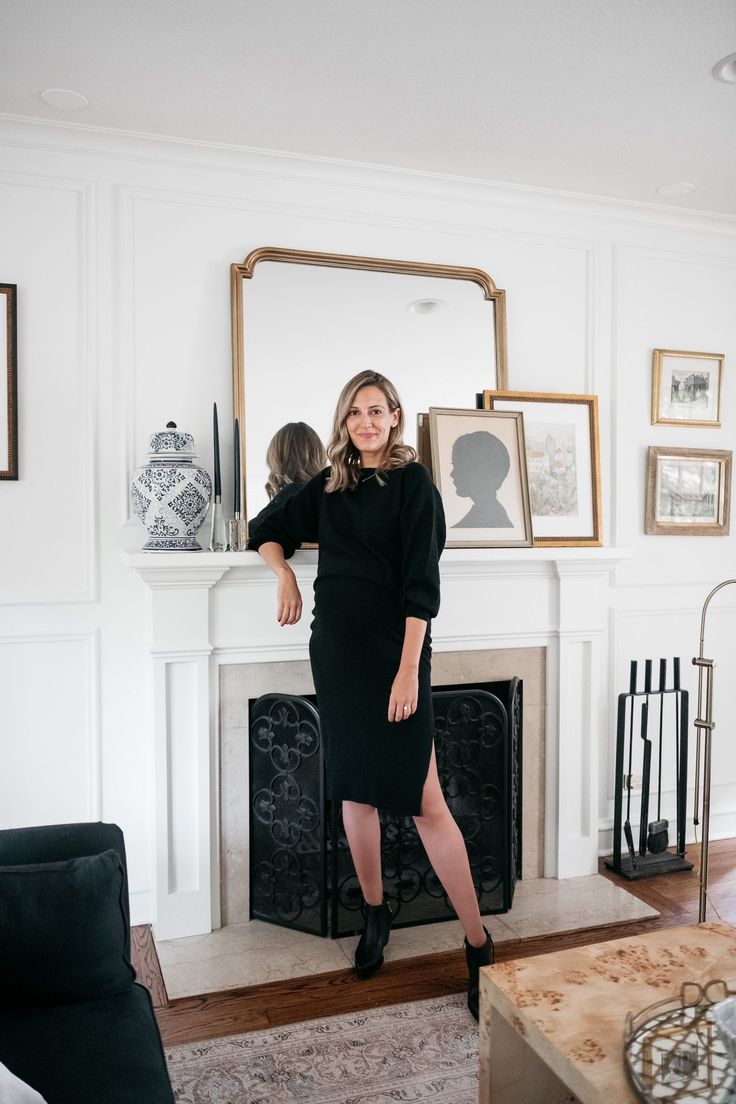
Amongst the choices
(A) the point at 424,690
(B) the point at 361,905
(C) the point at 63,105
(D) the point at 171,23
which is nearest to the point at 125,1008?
(A) the point at 424,690

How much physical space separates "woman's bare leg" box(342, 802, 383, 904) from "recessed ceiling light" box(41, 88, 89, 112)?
2174 millimetres

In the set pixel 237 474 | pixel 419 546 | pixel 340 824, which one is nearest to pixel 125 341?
pixel 237 474

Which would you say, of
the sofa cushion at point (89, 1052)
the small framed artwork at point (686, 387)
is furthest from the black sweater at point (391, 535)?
the small framed artwork at point (686, 387)

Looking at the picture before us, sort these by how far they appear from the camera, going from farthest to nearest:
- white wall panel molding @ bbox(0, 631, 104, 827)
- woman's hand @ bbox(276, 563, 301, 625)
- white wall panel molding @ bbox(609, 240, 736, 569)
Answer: white wall panel molding @ bbox(609, 240, 736, 569) < white wall panel molding @ bbox(0, 631, 104, 827) < woman's hand @ bbox(276, 563, 301, 625)

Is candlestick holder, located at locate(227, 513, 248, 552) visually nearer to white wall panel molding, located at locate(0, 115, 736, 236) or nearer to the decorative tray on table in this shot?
white wall panel molding, located at locate(0, 115, 736, 236)

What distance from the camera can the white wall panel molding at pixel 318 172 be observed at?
264cm

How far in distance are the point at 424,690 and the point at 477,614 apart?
0.71 m

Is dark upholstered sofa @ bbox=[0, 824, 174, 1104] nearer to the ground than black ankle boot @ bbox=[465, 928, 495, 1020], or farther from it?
farther from it

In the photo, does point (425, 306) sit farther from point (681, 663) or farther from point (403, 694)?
point (681, 663)

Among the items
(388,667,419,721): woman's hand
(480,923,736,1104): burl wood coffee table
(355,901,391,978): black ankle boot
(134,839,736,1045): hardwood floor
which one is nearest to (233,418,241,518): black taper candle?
(388,667,419,721): woman's hand

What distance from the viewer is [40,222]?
2.65 meters

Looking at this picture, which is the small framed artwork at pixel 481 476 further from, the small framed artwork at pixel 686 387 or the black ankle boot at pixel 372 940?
the black ankle boot at pixel 372 940

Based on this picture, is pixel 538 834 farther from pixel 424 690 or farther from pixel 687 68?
pixel 687 68

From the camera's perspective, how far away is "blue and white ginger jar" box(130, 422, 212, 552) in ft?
8.41
